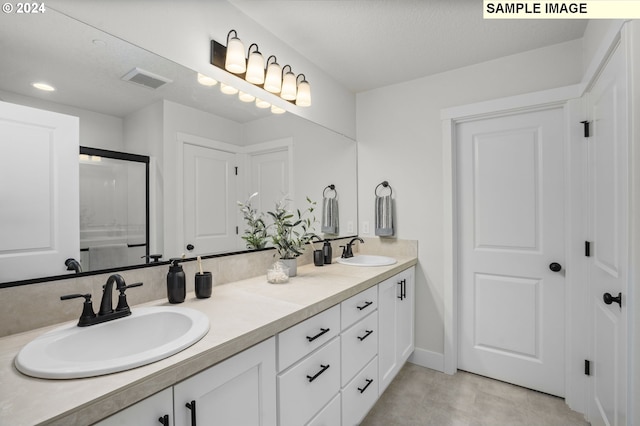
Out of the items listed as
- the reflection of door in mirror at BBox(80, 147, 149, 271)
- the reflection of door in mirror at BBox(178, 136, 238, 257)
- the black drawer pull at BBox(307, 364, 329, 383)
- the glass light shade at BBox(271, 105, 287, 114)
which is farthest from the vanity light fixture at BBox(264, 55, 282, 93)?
the black drawer pull at BBox(307, 364, 329, 383)

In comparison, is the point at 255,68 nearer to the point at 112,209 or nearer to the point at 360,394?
the point at 112,209

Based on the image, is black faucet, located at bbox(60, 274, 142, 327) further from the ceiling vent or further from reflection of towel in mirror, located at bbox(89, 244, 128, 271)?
the ceiling vent

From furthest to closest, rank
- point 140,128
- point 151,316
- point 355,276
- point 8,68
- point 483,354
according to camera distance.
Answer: point 483,354, point 355,276, point 140,128, point 151,316, point 8,68

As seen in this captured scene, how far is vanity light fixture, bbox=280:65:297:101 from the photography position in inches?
75.4

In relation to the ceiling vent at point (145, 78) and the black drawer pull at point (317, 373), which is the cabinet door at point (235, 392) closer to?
the black drawer pull at point (317, 373)

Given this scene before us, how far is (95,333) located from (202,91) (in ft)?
3.83

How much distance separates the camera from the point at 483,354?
236 cm

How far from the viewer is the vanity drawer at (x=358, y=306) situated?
5.01 feet

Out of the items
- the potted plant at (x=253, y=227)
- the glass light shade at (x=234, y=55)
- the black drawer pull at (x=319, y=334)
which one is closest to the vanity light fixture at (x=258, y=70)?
the glass light shade at (x=234, y=55)

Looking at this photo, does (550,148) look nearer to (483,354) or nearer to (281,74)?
(483,354)

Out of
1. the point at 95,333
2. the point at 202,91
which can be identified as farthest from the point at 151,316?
the point at 202,91

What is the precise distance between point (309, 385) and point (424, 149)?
6.53ft

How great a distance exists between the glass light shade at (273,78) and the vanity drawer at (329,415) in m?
1.71

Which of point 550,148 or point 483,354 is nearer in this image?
point 550,148
